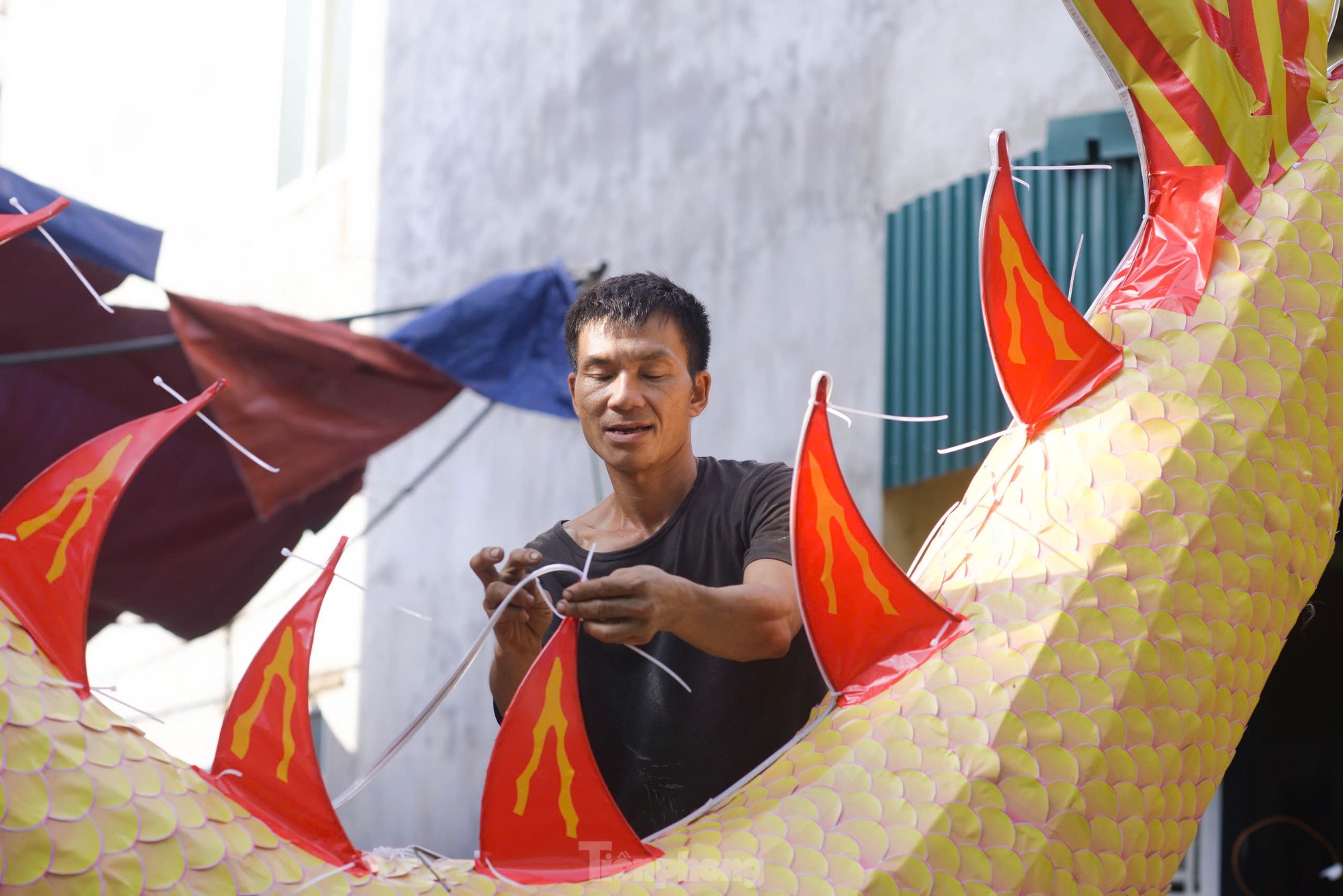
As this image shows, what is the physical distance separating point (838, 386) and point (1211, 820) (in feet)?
5.43

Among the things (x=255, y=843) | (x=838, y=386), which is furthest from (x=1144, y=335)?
(x=838, y=386)

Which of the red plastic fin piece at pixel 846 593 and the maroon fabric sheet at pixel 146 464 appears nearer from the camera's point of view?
the red plastic fin piece at pixel 846 593

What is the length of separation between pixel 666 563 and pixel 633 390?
20cm

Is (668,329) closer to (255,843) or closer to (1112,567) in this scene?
(1112,567)

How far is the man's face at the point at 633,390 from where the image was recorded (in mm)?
1364

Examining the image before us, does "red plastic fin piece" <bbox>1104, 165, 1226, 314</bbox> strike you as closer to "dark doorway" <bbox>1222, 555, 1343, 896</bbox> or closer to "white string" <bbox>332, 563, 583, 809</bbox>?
"white string" <bbox>332, 563, 583, 809</bbox>

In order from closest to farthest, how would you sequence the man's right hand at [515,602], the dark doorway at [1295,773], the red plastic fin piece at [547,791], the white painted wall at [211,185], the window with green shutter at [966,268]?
the red plastic fin piece at [547,791] → the man's right hand at [515,602] → the window with green shutter at [966,268] → the dark doorway at [1295,773] → the white painted wall at [211,185]

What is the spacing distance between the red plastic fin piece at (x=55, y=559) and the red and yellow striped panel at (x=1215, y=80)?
1054 millimetres

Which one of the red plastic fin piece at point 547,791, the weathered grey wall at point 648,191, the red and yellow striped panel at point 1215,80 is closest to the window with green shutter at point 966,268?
the weathered grey wall at point 648,191

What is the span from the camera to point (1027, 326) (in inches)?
51.9

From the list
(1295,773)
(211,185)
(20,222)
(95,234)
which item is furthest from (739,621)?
(211,185)

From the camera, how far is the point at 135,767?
97 centimetres

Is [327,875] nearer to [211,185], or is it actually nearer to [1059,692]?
[1059,692]

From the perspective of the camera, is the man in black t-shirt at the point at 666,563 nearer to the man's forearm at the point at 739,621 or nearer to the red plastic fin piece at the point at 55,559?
the man's forearm at the point at 739,621
